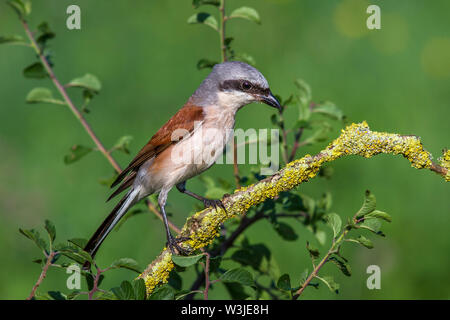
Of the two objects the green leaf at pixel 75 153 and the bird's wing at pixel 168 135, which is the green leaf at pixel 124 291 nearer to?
the bird's wing at pixel 168 135

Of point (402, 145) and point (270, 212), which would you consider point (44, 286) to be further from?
point (402, 145)

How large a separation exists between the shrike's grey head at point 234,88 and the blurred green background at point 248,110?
210 cm

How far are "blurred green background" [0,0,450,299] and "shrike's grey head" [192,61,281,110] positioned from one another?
2096mm

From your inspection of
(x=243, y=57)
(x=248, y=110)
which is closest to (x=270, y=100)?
(x=243, y=57)

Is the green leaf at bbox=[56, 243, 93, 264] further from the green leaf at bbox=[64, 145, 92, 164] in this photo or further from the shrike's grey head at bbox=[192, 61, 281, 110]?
the shrike's grey head at bbox=[192, 61, 281, 110]

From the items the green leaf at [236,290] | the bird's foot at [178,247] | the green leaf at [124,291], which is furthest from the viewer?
the green leaf at [236,290]

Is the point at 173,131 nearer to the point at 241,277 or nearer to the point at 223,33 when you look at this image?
the point at 223,33

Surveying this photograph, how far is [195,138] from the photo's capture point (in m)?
4.00

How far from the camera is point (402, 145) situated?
278cm

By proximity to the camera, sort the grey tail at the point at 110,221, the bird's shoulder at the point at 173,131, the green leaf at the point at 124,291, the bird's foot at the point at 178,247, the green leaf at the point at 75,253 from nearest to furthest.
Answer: the green leaf at the point at 124,291 < the green leaf at the point at 75,253 < the bird's foot at the point at 178,247 < the grey tail at the point at 110,221 < the bird's shoulder at the point at 173,131

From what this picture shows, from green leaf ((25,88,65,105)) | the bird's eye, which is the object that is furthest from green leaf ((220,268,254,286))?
green leaf ((25,88,65,105))

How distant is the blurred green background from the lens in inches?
229

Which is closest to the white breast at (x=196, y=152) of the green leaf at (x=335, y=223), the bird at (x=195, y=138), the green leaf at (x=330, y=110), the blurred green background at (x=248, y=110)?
the bird at (x=195, y=138)

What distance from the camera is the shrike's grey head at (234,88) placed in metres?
3.89
